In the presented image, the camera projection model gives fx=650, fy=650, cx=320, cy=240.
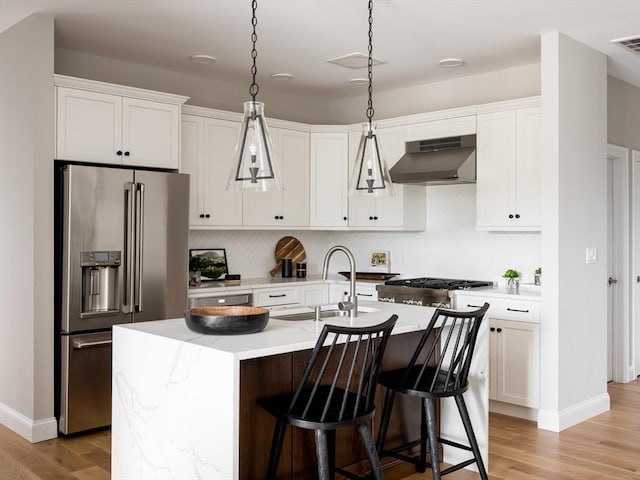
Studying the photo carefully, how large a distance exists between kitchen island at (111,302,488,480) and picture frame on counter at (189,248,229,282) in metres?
2.45

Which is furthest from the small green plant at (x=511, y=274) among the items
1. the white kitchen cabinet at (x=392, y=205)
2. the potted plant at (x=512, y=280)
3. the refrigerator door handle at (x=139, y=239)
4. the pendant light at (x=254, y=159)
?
the pendant light at (x=254, y=159)

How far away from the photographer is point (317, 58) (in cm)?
524

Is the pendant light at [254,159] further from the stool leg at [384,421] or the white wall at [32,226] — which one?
the white wall at [32,226]

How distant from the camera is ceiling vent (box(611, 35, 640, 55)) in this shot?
15.1ft

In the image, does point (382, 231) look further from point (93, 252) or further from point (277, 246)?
point (93, 252)

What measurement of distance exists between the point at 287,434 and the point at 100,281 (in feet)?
6.74

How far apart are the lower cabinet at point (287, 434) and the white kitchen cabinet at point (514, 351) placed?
59.1 inches

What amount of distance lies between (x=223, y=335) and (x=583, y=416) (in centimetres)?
315

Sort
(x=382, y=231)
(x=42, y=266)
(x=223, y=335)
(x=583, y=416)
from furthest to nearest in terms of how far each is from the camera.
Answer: (x=382, y=231) < (x=583, y=416) < (x=42, y=266) < (x=223, y=335)

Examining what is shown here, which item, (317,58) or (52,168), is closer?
(52,168)

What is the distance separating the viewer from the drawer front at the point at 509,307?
4.66 metres

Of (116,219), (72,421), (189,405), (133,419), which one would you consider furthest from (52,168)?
(189,405)

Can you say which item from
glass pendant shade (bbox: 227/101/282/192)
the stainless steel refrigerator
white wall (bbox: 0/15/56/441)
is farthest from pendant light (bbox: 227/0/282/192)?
white wall (bbox: 0/15/56/441)

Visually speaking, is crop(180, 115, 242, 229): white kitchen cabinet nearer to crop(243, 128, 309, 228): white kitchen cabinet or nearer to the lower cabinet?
crop(243, 128, 309, 228): white kitchen cabinet
